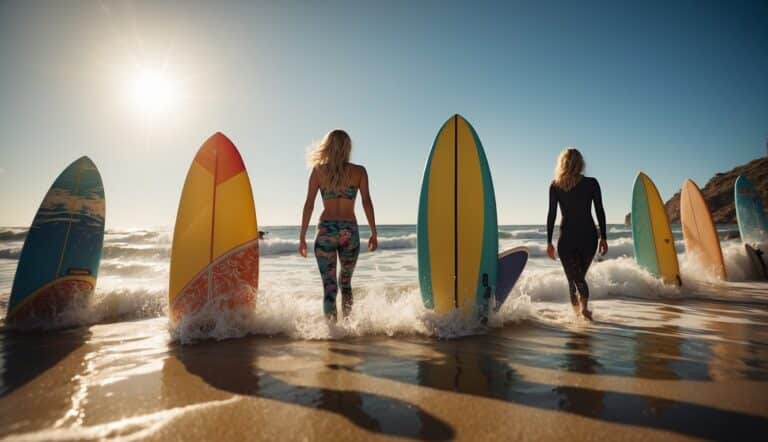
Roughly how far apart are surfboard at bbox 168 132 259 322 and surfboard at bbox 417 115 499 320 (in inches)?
68.6

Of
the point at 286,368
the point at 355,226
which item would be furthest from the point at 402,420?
the point at 355,226

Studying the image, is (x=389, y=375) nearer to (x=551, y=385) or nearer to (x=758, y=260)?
(x=551, y=385)

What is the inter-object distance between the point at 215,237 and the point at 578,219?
3.56m

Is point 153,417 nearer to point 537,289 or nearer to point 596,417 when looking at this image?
point 596,417

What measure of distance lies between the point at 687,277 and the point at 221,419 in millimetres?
6889

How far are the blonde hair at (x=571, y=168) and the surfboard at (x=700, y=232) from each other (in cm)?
437

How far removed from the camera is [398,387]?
1931 mm

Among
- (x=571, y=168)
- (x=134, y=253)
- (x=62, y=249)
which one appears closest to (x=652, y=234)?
(x=571, y=168)

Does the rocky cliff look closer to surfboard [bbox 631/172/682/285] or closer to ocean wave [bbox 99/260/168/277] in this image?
surfboard [bbox 631/172/682/285]

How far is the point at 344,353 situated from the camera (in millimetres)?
2594

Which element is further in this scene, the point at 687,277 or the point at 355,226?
the point at 687,277

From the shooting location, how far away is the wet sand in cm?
149

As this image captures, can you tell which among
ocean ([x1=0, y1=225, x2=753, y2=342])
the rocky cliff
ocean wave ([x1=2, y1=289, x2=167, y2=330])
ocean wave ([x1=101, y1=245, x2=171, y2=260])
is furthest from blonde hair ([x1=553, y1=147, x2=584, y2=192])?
the rocky cliff

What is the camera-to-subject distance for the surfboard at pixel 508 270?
11.7 ft
